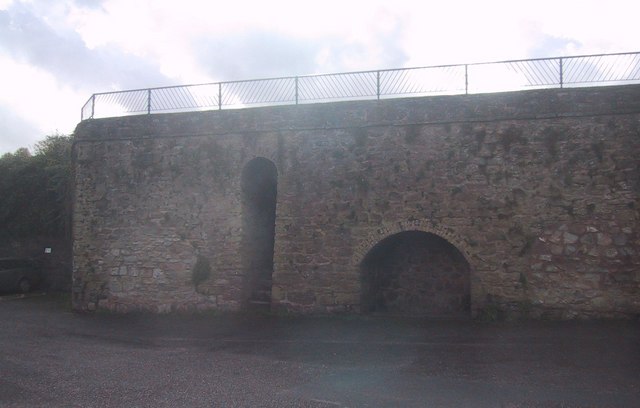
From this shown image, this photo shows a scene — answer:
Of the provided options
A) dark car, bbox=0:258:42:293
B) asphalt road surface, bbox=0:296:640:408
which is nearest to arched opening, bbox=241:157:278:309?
asphalt road surface, bbox=0:296:640:408

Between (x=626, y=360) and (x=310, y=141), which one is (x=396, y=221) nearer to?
(x=310, y=141)

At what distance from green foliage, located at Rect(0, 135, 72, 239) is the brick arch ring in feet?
42.8

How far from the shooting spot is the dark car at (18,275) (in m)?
19.8

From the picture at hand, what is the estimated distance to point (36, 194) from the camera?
22484 millimetres

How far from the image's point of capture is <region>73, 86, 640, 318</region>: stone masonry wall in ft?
38.1

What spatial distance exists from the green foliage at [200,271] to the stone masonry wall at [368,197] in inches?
6.8

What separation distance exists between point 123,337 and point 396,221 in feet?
20.7

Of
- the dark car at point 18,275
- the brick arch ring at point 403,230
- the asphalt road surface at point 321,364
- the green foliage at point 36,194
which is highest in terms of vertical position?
the green foliage at point 36,194

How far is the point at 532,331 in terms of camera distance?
10.6m

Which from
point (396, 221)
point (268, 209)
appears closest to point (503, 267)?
point (396, 221)

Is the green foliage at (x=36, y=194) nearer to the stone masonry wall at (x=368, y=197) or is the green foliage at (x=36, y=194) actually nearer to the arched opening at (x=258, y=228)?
the stone masonry wall at (x=368, y=197)

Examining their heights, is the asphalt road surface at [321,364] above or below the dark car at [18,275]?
below

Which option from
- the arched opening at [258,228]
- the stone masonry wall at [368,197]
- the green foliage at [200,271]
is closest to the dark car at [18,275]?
the stone masonry wall at [368,197]

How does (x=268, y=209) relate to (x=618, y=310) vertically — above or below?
above
